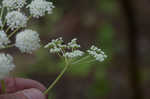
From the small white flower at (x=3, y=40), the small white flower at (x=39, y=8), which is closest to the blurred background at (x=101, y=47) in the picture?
the small white flower at (x=39, y=8)

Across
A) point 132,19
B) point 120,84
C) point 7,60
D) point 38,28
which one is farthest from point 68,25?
point 7,60

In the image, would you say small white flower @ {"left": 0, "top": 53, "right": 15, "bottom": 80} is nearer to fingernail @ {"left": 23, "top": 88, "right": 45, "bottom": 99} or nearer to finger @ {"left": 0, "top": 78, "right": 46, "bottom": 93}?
fingernail @ {"left": 23, "top": 88, "right": 45, "bottom": 99}

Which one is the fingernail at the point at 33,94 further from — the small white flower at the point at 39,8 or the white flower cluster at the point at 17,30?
the small white flower at the point at 39,8

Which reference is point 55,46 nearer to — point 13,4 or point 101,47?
point 13,4

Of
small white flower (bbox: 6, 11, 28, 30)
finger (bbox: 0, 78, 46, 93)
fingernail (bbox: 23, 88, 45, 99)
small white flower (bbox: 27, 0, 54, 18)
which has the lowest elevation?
fingernail (bbox: 23, 88, 45, 99)

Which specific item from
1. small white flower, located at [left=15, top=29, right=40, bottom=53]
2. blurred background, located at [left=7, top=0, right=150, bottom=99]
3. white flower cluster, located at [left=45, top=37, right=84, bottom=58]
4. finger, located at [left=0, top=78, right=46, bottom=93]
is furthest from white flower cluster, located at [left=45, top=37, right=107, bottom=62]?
blurred background, located at [left=7, top=0, right=150, bottom=99]

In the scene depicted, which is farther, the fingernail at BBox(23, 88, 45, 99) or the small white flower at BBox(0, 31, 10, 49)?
the fingernail at BBox(23, 88, 45, 99)
